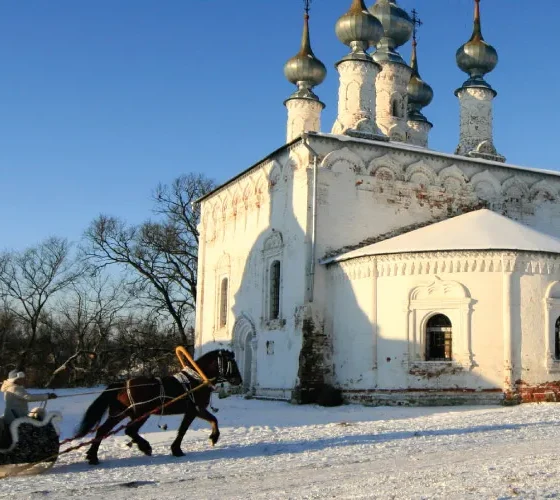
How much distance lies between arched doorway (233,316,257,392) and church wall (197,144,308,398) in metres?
0.03

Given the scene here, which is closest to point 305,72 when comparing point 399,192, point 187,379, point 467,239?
point 399,192

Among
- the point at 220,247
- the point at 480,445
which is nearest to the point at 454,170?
the point at 220,247

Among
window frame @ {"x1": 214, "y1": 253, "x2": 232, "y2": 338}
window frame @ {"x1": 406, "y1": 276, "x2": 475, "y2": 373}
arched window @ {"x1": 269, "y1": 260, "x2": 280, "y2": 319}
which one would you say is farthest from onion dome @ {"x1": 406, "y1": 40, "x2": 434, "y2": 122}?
window frame @ {"x1": 406, "y1": 276, "x2": 475, "y2": 373}

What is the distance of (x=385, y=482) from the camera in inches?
257

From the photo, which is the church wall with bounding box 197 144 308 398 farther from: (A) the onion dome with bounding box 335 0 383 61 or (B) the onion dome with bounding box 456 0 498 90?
(B) the onion dome with bounding box 456 0 498 90

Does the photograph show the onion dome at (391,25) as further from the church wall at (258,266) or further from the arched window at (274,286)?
the arched window at (274,286)

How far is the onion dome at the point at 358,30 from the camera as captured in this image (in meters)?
20.0

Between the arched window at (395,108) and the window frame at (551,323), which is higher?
the arched window at (395,108)

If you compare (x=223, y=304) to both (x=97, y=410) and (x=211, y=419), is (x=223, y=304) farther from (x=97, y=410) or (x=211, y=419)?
(x=97, y=410)

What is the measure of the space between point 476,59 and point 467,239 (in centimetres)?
828

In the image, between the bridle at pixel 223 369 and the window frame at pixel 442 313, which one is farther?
the window frame at pixel 442 313

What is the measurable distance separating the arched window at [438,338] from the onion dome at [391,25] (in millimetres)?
10587

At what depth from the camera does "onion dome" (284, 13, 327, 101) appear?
2183 cm

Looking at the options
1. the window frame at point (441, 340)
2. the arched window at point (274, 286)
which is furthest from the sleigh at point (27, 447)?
the arched window at point (274, 286)
